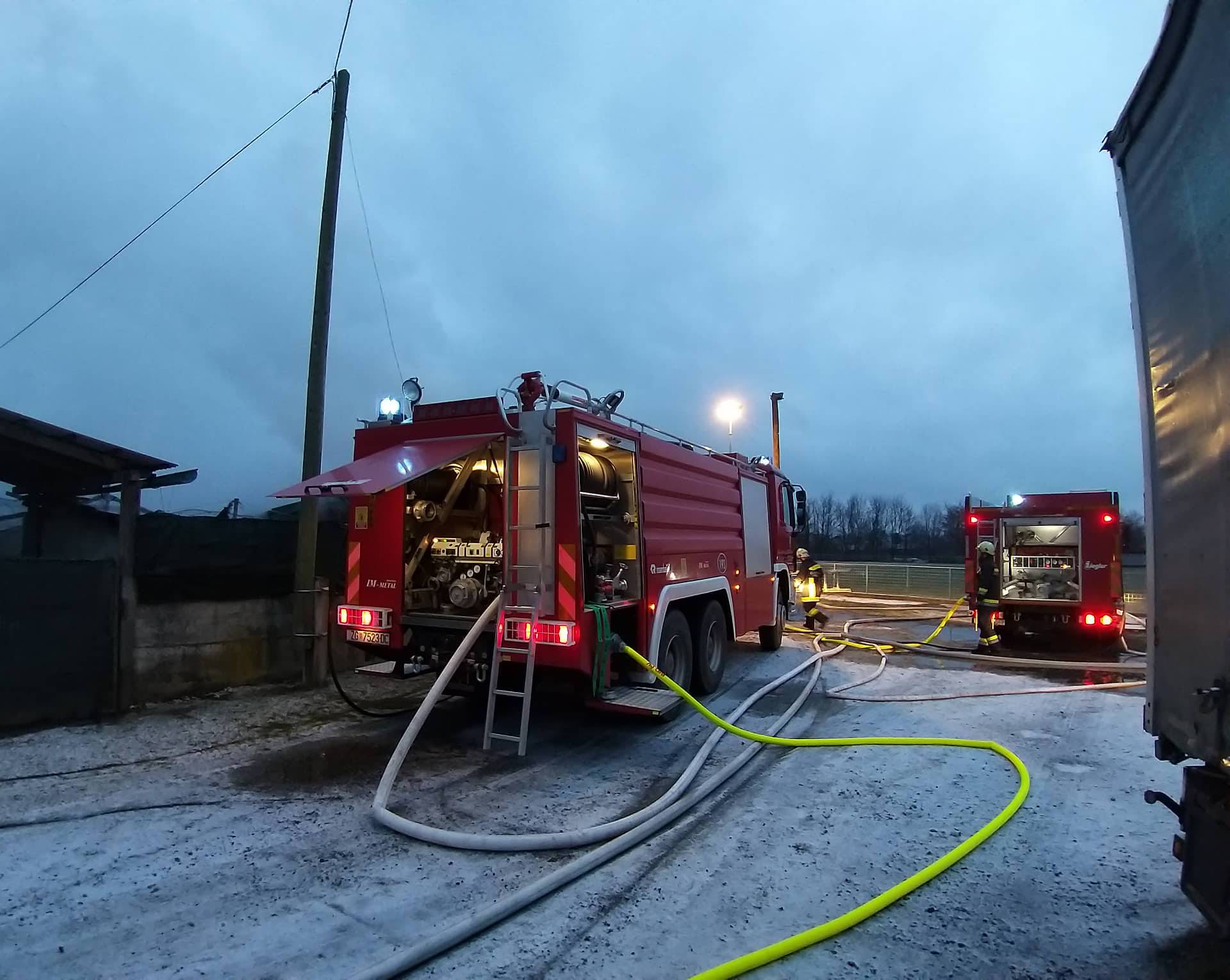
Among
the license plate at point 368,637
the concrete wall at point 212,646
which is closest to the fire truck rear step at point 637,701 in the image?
the license plate at point 368,637

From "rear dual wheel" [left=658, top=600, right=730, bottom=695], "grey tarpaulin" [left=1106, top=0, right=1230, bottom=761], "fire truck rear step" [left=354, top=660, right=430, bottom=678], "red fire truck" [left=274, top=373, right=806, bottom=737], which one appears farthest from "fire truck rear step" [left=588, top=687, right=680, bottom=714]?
"grey tarpaulin" [left=1106, top=0, right=1230, bottom=761]

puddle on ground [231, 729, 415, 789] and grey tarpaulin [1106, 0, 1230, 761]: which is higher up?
grey tarpaulin [1106, 0, 1230, 761]

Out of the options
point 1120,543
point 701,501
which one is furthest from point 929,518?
point 701,501

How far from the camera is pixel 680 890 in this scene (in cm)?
358

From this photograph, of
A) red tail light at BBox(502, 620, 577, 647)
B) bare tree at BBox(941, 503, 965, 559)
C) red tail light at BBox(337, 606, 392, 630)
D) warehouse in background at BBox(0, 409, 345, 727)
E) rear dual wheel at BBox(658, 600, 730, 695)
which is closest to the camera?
red tail light at BBox(502, 620, 577, 647)

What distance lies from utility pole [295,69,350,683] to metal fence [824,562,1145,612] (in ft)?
58.0

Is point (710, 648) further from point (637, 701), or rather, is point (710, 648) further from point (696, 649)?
point (637, 701)

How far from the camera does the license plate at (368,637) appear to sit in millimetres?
6402

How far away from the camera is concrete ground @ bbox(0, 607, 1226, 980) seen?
9.96ft

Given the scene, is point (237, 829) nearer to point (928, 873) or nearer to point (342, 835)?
point (342, 835)

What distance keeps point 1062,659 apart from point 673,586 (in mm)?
6985

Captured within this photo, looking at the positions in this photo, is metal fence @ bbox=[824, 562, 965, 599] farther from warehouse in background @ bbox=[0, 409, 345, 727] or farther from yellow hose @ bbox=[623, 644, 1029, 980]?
warehouse in background @ bbox=[0, 409, 345, 727]

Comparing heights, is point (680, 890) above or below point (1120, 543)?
below

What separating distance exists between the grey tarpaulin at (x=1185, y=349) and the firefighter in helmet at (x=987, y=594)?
968cm
